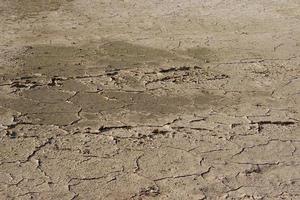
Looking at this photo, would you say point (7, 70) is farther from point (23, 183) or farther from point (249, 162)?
point (249, 162)

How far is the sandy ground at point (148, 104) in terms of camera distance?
309 cm

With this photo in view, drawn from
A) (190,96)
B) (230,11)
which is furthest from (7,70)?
(230,11)

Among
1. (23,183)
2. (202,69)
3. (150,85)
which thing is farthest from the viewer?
(202,69)

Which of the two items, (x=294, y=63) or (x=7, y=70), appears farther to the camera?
(x=294, y=63)

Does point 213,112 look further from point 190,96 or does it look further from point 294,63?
point 294,63

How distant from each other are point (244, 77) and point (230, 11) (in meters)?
1.95

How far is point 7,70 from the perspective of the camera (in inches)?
176

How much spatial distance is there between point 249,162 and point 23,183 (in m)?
1.18

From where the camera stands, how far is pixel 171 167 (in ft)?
10.5

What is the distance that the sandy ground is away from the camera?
10.1ft

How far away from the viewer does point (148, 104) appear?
4.00m

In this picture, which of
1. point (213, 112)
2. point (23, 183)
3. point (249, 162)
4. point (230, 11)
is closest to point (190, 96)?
point (213, 112)

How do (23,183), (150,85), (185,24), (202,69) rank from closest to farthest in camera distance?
(23,183) → (150,85) → (202,69) → (185,24)

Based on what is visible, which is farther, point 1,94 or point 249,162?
point 1,94
